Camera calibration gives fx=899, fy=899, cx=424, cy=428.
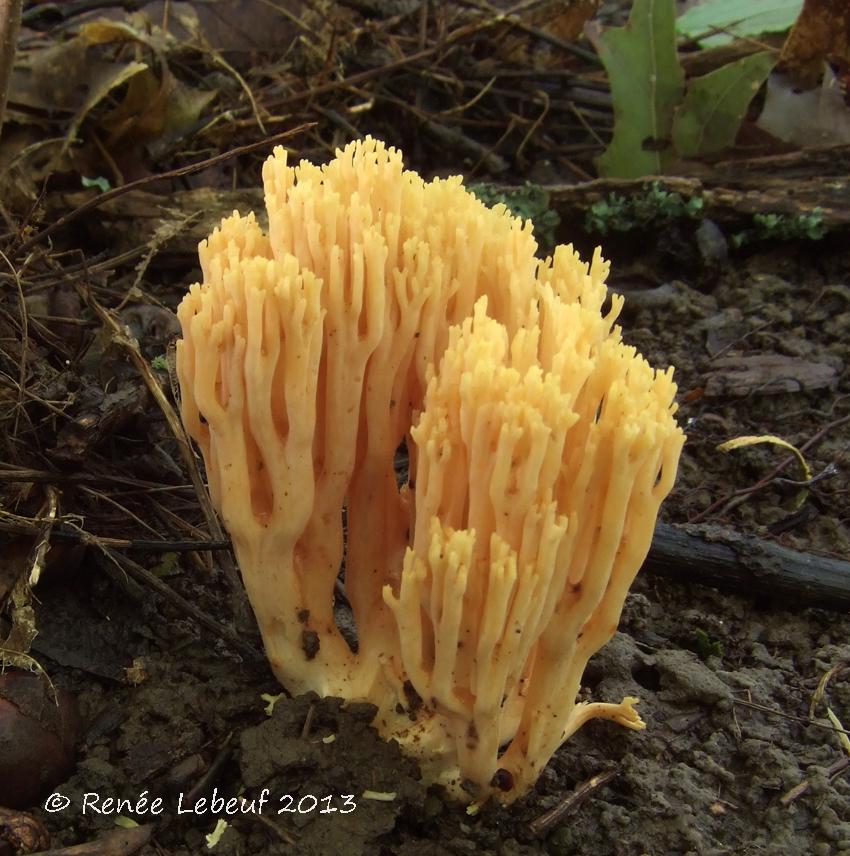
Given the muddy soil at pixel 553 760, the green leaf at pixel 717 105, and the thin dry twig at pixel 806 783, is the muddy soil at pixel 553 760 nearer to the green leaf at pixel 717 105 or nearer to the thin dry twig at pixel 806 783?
the thin dry twig at pixel 806 783

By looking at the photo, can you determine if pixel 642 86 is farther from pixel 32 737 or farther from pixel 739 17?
pixel 32 737

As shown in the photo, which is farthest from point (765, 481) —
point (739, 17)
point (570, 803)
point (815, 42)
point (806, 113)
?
point (739, 17)

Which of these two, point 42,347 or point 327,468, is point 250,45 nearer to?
point 42,347

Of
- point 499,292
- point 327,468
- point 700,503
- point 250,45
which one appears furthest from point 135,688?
point 250,45

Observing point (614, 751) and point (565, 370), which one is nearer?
point (565, 370)

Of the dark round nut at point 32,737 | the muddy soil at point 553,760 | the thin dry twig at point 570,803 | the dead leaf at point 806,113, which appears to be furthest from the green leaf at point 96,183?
the dead leaf at point 806,113

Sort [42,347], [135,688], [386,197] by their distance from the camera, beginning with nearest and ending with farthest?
[386,197] → [135,688] → [42,347]

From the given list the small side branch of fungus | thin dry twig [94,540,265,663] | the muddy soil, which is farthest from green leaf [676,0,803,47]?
thin dry twig [94,540,265,663]

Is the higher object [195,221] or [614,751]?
[195,221]
